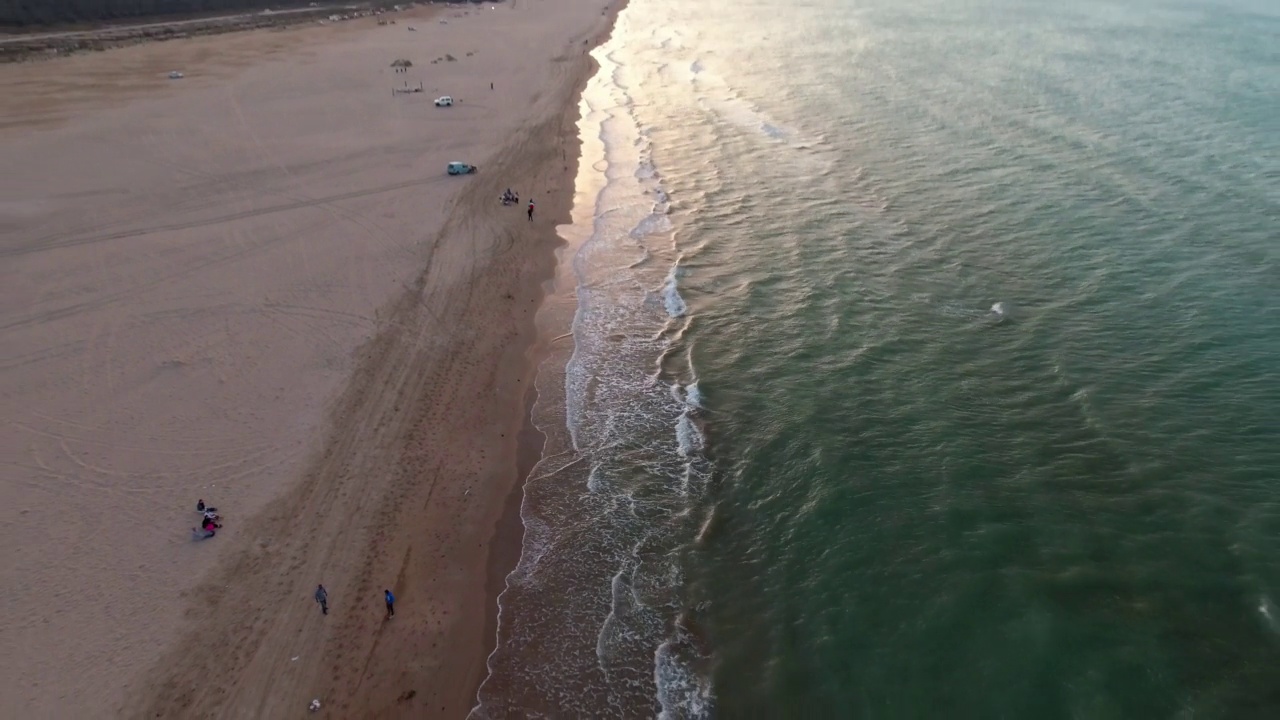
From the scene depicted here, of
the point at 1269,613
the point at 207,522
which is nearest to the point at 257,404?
the point at 207,522

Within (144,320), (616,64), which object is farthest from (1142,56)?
(144,320)

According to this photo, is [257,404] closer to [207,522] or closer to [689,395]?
[207,522]

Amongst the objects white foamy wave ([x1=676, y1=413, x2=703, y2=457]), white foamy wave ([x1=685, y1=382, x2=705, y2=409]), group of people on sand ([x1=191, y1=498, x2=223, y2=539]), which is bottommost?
white foamy wave ([x1=676, y1=413, x2=703, y2=457])

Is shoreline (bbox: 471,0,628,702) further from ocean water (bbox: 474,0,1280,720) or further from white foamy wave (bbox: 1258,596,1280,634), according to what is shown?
white foamy wave (bbox: 1258,596,1280,634)

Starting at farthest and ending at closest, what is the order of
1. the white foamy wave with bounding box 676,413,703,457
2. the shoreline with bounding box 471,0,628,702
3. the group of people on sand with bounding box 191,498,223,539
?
the white foamy wave with bounding box 676,413,703,457 → the group of people on sand with bounding box 191,498,223,539 → the shoreline with bounding box 471,0,628,702

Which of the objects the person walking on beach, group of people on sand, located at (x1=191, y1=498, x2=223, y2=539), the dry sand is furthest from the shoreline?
group of people on sand, located at (x1=191, y1=498, x2=223, y2=539)

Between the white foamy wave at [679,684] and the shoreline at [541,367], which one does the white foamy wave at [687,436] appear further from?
the white foamy wave at [679,684]

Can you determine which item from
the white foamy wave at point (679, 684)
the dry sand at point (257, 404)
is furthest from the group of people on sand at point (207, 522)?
the white foamy wave at point (679, 684)

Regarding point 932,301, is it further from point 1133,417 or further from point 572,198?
point 572,198
